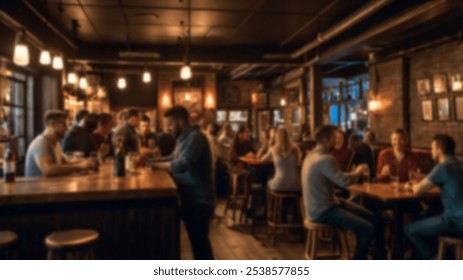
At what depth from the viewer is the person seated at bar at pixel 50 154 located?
3311 millimetres

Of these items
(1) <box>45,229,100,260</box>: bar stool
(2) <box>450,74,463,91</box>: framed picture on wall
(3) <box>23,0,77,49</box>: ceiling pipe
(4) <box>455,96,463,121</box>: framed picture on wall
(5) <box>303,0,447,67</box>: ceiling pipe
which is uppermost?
(3) <box>23,0,77,49</box>: ceiling pipe

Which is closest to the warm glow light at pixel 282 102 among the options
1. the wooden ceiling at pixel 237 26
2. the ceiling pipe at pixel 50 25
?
the wooden ceiling at pixel 237 26

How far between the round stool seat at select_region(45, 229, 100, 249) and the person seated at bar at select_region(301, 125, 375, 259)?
176cm

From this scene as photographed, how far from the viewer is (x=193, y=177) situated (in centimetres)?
322

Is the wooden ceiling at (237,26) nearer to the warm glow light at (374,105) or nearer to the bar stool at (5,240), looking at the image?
the warm glow light at (374,105)

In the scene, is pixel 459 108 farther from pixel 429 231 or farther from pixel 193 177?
pixel 193 177

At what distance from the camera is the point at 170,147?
6613 mm

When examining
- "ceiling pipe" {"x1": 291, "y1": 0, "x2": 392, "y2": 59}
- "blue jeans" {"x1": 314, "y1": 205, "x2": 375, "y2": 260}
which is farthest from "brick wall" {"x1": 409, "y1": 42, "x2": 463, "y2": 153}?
"blue jeans" {"x1": 314, "y1": 205, "x2": 375, "y2": 260}

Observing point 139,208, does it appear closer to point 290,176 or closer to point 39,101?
point 290,176

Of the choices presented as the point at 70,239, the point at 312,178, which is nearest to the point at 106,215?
the point at 70,239

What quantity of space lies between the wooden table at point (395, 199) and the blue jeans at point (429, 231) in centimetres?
9

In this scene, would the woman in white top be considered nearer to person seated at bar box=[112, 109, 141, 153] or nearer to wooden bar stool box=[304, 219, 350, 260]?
wooden bar stool box=[304, 219, 350, 260]

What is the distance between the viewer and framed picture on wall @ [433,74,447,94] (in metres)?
6.74

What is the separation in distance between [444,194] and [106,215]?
2.41 m
